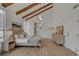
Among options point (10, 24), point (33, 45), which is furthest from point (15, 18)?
point (33, 45)

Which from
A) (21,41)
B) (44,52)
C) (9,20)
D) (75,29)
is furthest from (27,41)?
(75,29)

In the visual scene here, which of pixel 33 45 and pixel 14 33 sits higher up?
pixel 14 33

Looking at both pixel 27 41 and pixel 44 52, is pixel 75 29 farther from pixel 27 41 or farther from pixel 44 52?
pixel 27 41

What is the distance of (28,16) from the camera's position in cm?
426

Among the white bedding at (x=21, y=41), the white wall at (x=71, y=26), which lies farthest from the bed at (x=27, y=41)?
the white wall at (x=71, y=26)

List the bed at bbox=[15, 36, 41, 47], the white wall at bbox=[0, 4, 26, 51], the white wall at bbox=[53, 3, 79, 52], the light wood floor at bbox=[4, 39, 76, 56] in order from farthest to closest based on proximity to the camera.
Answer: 1. the bed at bbox=[15, 36, 41, 47]
2. the white wall at bbox=[53, 3, 79, 52]
3. the white wall at bbox=[0, 4, 26, 51]
4. the light wood floor at bbox=[4, 39, 76, 56]

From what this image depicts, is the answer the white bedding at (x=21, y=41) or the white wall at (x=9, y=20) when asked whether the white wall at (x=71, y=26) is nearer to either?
the white wall at (x=9, y=20)

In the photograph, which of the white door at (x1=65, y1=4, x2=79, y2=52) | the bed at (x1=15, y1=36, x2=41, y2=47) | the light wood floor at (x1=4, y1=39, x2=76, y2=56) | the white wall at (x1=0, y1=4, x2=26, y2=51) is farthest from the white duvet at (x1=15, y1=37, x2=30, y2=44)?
the white door at (x1=65, y1=4, x2=79, y2=52)

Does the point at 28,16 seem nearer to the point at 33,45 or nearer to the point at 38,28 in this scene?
the point at 38,28

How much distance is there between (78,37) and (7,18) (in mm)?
2279

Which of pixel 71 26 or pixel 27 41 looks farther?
pixel 27 41

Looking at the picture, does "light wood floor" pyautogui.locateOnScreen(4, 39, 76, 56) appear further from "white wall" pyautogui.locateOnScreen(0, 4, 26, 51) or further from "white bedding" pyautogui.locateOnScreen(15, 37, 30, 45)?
"white bedding" pyautogui.locateOnScreen(15, 37, 30, 45)

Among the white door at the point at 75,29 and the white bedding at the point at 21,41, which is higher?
the white door at the point at 75,29

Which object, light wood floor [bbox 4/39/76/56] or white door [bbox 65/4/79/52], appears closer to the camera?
light wood floor [bbox 4/39/76/56]
